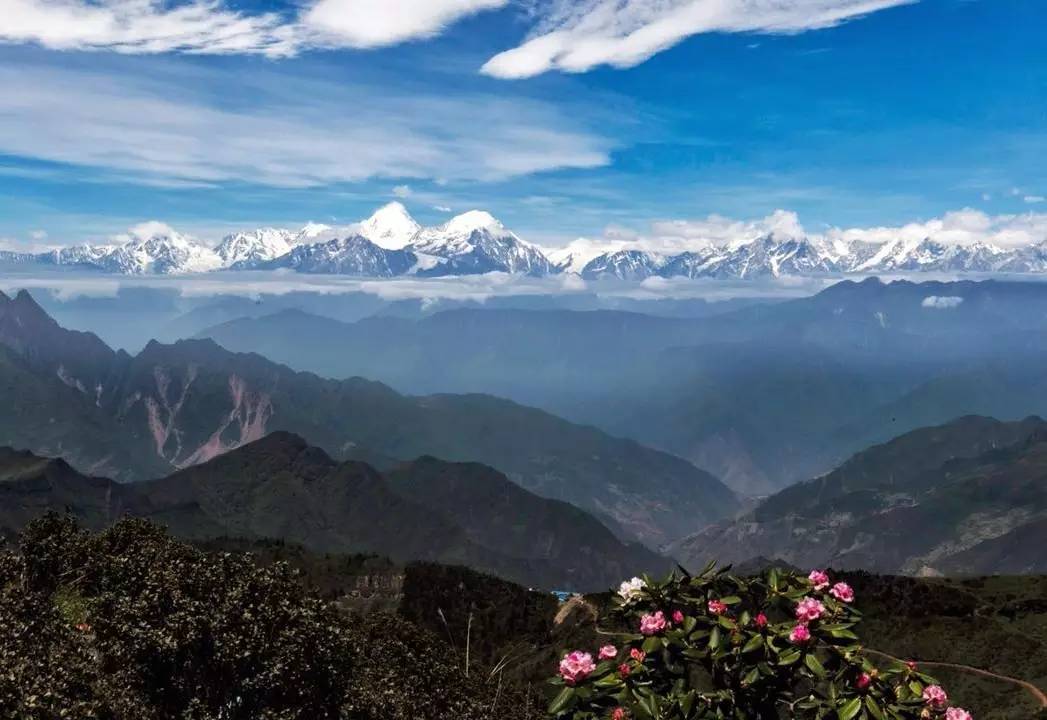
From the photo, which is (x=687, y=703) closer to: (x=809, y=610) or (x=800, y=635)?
(x=800, y=635)

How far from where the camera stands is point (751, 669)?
16344 millimetres

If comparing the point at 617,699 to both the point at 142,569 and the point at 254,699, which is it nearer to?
the point at 254,699

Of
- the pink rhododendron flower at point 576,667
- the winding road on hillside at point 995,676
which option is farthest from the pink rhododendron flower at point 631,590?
the winding road on hillside at point 995,676

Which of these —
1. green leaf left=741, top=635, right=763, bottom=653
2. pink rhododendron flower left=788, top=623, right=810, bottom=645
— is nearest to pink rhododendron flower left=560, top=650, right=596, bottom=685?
green leaf left=741, top=635, right=763, bottom=653

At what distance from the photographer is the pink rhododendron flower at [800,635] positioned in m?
15.6

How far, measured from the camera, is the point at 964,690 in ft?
455

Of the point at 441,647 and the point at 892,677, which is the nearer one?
the point at 892,677

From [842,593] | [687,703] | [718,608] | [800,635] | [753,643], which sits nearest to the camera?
[800,635]

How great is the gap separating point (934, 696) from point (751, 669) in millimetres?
3386

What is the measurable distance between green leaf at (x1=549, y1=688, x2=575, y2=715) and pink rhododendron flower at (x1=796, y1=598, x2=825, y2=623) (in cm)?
457

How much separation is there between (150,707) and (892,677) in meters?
25.0

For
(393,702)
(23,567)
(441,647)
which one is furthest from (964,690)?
(23,567)

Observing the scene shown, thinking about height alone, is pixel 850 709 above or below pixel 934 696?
above

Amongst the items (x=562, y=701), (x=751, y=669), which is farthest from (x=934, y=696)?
(x=562, y=701)
